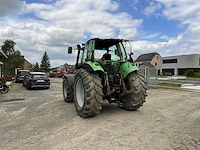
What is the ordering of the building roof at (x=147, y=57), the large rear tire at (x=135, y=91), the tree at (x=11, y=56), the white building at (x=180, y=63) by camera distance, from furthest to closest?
1. the building roof at (x=147, y=57)
2. the white building at (x=180, y=63)
3. the tree at (x=11, y=56)
4. the large rear tire at (x=135, y=91)

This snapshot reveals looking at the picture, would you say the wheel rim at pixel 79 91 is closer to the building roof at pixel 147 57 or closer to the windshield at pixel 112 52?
the windshield at pixel 112 52

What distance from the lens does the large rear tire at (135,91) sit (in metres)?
6.25

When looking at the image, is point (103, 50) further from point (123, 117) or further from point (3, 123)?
point (3, 123)

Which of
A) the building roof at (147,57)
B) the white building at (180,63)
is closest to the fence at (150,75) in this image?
the white building at (180,63)

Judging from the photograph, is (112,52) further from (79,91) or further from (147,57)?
(147,57)

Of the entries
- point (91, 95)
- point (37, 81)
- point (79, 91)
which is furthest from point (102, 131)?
point (37, 81)

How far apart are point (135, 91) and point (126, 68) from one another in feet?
2.57

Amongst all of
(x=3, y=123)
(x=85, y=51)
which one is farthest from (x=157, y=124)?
(x=3, y=123)

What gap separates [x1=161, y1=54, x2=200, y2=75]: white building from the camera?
5534cm

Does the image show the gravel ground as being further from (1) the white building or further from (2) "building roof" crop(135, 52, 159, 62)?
(2) "building roof" crop(135, 52, 159, 62)

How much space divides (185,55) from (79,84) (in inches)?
2256

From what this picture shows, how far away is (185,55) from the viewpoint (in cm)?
5797

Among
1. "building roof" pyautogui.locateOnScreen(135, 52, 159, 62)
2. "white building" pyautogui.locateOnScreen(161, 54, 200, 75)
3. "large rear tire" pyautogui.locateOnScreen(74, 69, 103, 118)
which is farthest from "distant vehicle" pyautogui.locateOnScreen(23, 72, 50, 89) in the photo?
"building roof" pyautogui.locateOnScreen(135, 52, 159, 62)

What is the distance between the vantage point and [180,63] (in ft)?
195
